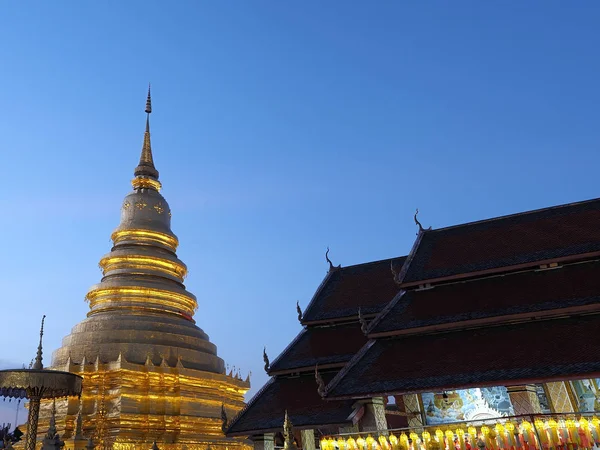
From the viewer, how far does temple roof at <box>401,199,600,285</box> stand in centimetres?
1400

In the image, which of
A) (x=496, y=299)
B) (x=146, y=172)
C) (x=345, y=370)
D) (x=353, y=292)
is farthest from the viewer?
(x=146, y=172)

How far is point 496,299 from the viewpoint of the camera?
13.2m

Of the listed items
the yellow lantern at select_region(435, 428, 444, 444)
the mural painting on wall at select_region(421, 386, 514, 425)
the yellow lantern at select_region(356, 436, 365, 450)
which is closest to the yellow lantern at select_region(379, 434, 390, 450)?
the yellow lantern at select_region(356, 436, 365, 450)

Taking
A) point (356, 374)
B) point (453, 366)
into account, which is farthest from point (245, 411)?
point (453, 366)

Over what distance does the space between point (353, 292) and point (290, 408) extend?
17.2 feet

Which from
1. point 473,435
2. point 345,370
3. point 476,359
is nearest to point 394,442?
point 473,435

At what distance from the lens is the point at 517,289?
13.4 m

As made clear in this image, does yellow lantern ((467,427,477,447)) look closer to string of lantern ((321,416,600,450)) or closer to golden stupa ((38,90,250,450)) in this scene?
string of lantern ((321,416,600,450))

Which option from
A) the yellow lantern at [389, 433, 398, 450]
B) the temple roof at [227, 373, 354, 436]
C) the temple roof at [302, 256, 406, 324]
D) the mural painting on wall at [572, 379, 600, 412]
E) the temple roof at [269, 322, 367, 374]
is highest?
the temple roof at [302, 256, 406, 324]

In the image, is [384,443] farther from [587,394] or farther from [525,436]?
[587,394]

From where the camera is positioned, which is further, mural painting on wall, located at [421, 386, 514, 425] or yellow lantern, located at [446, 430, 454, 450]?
mural painting on wall, located at [421, 386, 514, 425]

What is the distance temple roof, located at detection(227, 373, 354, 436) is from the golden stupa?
6494 mm

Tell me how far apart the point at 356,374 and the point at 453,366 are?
239cm

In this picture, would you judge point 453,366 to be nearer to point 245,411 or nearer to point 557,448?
point 557,448
